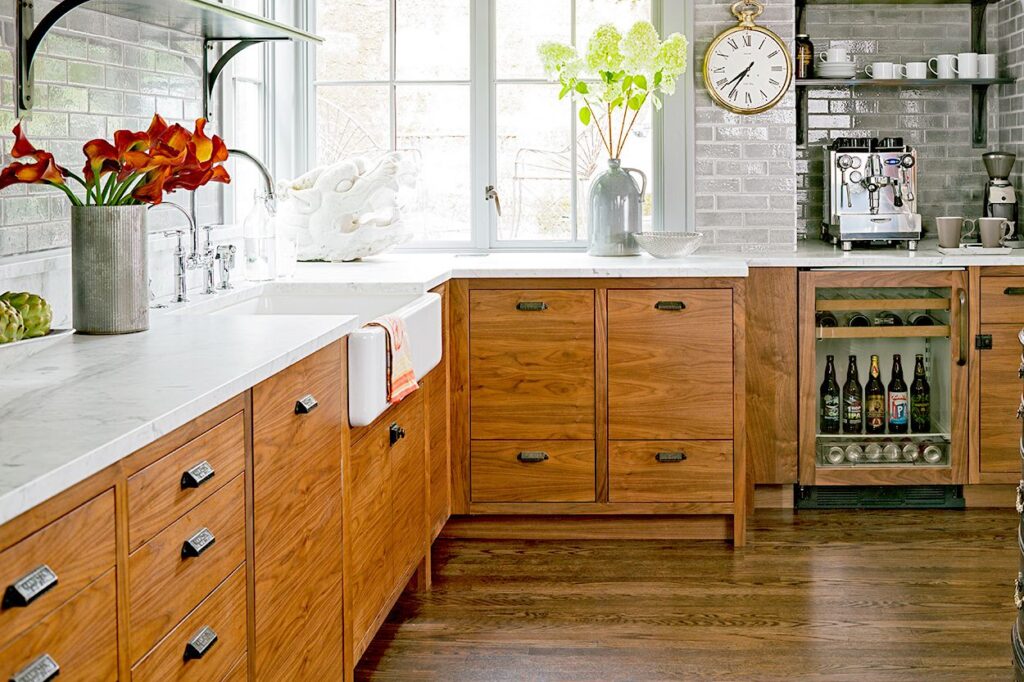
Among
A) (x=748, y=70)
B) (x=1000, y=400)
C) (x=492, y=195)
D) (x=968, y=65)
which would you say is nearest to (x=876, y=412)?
(x=1000, y=400)

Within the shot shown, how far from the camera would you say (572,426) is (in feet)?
13.3

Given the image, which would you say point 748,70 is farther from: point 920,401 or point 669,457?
point 669,457

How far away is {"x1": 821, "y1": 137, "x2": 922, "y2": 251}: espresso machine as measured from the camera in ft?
15.3

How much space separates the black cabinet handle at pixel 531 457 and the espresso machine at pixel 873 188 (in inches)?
58.2

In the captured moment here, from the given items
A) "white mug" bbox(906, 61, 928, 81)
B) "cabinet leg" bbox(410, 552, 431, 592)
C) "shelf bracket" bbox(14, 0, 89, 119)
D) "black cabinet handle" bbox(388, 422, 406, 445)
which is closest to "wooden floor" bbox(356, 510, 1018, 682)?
"cabinet leg" bbox(410, 552, 431, 592)

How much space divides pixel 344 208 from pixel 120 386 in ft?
7.76

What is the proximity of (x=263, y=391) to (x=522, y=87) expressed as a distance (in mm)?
2912

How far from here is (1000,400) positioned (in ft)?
14.3

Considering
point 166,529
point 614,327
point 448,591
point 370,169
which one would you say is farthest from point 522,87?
point 166,529

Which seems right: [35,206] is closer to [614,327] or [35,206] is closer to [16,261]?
[16,261]

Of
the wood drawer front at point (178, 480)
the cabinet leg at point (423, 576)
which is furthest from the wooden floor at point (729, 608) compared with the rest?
the wood drawer front at point (178, 480)

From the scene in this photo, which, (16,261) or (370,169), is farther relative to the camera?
(370,169)

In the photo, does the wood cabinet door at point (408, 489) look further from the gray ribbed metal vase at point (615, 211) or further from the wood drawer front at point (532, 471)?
the gray ribbed metal vase at point (615, 211)

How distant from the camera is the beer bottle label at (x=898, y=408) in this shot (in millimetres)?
4527
